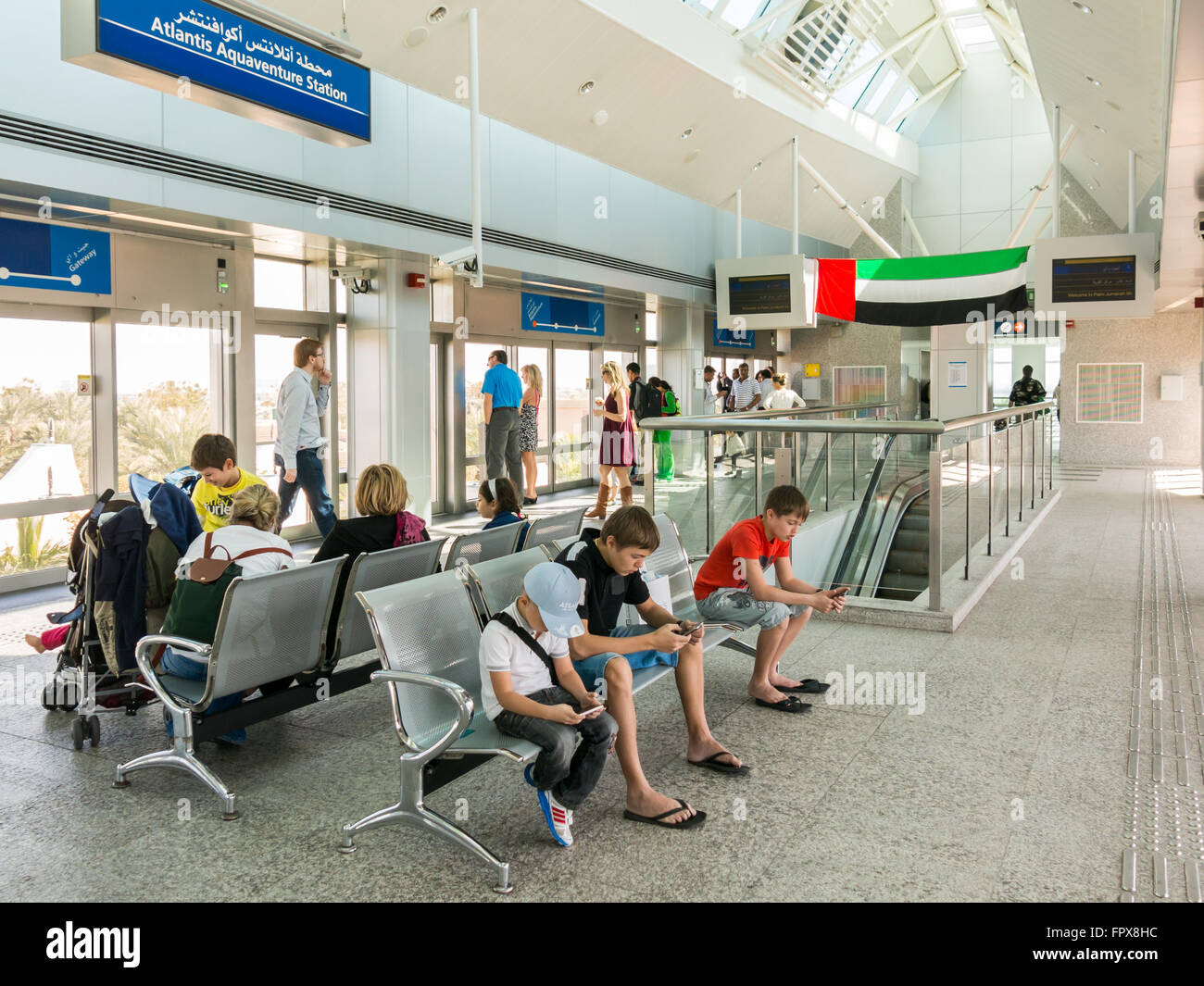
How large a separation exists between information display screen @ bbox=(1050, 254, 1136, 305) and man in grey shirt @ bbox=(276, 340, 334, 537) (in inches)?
372

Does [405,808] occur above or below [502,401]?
below

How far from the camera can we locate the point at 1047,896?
9.52 feet

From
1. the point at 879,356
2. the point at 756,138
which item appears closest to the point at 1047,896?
the point at 756,138

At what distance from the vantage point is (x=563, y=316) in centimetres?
1430

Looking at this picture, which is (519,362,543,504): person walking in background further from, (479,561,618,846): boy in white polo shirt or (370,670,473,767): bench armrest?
(370,670,473,767): bench armrest

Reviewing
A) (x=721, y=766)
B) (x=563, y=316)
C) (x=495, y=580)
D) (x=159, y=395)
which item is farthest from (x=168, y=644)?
(x=563, y=316)

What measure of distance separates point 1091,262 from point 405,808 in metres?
12.2

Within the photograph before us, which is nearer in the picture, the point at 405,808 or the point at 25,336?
the point at 405,808

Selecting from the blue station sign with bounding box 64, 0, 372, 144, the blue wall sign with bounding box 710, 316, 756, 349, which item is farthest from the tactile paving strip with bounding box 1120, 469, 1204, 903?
the blue wall sign with bounding box 710, 316, 756, 349

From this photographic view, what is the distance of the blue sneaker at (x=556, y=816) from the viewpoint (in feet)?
10.5

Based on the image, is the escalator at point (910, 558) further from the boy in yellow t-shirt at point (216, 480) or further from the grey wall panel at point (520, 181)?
the grey wall panel at point (520, 181)
